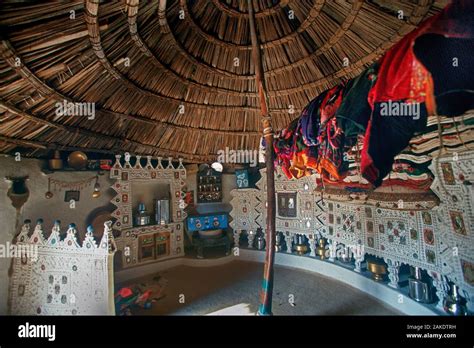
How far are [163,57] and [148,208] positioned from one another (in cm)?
286

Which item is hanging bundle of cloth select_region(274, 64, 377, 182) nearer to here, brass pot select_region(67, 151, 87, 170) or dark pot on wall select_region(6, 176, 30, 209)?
brass pot select_region(67, 151, 87, 170)

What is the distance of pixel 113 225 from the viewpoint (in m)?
3.35

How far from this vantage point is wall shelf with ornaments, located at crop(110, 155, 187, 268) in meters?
3.46

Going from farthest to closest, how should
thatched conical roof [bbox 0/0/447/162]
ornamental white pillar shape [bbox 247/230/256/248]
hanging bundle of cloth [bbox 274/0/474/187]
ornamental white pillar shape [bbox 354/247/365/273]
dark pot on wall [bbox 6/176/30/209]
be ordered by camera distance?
ornamental white pillar shape [bbox 247/230/256/248], ornamental white pillar shape [bbox 354/247/365/273], dark pot on wall [bbox 6/176/30/209], thatched conical roof [bbox 0/0/447/162], hanging bundle of cloth [bbox 274/0/474/187]

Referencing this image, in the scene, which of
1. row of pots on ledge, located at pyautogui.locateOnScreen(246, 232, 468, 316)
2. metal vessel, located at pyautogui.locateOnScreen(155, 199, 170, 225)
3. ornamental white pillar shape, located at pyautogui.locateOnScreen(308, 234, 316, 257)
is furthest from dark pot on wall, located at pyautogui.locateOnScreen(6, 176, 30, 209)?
→ row of pots on ledge, located at pyautogui.locateOnScreen(246, 232, 468, 316)

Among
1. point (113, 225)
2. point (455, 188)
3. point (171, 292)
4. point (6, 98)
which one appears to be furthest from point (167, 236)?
point (455, 188)

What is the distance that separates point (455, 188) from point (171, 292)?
131 inches

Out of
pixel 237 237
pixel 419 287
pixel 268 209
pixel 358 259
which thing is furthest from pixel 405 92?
pixel 237 237

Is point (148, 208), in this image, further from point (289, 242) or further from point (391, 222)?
point (391, 222)

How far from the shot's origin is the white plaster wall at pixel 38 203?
99.5 inches

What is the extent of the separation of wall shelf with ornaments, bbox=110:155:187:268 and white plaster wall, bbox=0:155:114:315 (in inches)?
12.5

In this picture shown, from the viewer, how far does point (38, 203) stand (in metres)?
2.88

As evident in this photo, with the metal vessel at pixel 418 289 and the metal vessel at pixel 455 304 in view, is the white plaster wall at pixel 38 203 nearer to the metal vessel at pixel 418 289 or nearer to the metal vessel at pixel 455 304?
the metal vessel at pixel 418 289
